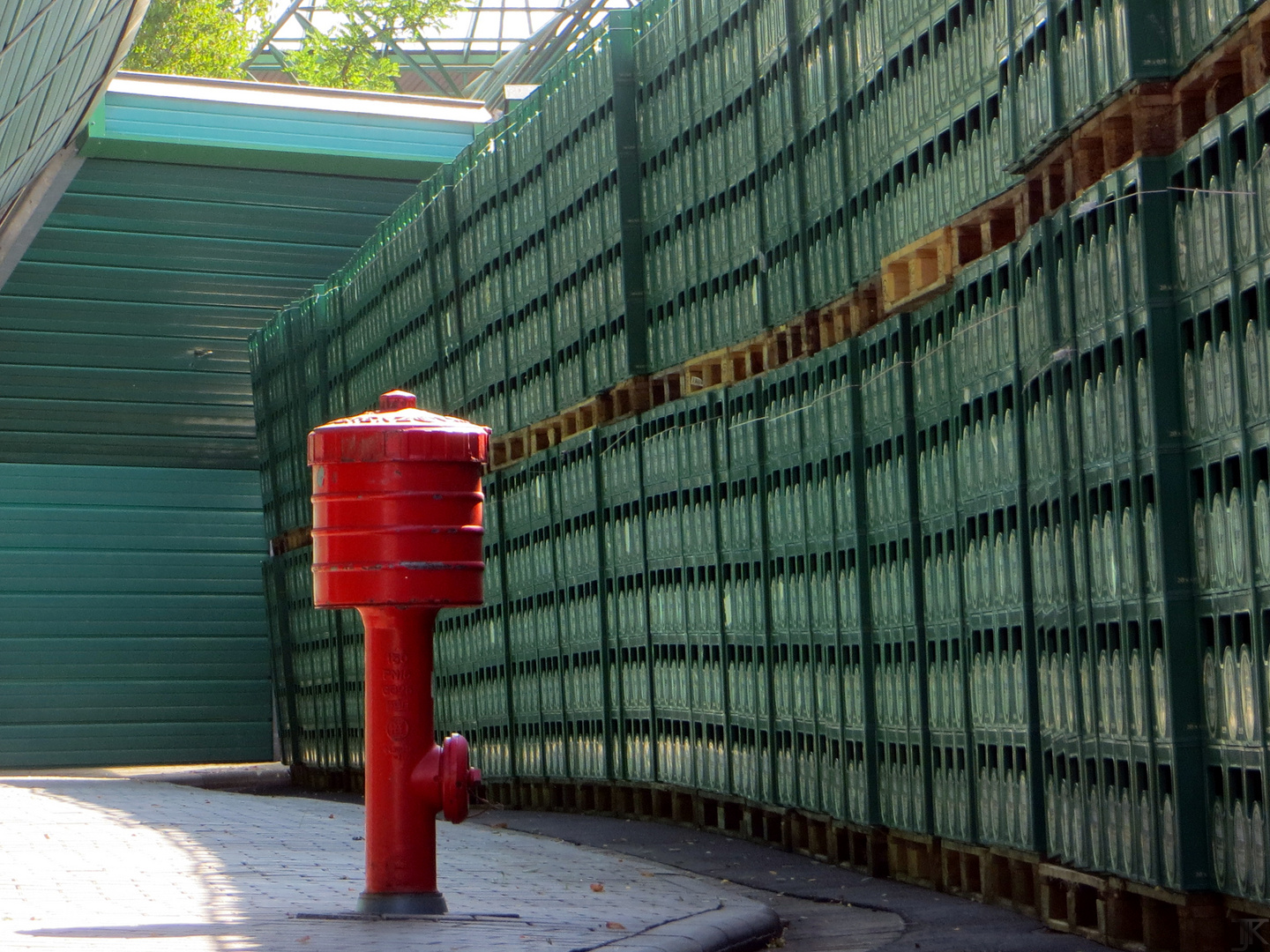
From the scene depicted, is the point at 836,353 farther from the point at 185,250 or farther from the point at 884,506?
the point at 185,250

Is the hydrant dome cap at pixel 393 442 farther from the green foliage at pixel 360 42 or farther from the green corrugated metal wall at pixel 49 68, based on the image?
the green foliage at pixel 360 42

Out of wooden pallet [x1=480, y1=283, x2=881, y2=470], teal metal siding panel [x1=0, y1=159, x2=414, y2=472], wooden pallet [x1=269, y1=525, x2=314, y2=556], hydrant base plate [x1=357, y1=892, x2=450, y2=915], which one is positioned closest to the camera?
hydrant base plate [x1=357, y1=892, x2=450, y2=915]

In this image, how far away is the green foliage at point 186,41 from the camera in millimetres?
44781

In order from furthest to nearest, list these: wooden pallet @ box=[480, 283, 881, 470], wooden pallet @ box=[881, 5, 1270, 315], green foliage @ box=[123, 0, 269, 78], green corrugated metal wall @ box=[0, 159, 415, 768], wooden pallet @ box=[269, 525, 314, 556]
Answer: green foliage @ box=[123, 0, 269, 78] → green corrugated metal wall @ box=[0, 159, 415, 768] → wooden pallet @ box=[269, 525, 314, 556] → wooden pallet @ box=[480, 283, 881, 470] → wooden pallet @ box=[881, 5, 1270, 315]

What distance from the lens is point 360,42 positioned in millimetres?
48062

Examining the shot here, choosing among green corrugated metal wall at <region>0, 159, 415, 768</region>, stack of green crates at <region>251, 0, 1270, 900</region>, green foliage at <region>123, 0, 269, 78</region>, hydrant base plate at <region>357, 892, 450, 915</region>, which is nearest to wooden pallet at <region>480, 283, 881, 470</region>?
stack of green crates at <region>251, 0, 1270, 900</region>

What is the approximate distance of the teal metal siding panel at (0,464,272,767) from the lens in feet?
79.5

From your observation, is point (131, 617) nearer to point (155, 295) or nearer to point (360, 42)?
point (155, 295)

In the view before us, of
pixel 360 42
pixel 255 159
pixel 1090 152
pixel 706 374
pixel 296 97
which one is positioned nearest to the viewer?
pixel 1090 152

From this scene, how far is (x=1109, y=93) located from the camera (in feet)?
20.8

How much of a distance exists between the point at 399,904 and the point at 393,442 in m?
1.69

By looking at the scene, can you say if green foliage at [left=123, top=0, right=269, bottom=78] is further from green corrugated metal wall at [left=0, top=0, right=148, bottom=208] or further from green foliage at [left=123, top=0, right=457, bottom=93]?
green corrugated metal wall at [left=0, top=0, right=148, bottom=208]

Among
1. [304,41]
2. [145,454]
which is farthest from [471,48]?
[145,454]

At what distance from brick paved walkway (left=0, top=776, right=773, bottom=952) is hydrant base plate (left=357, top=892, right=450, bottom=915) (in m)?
0.11
